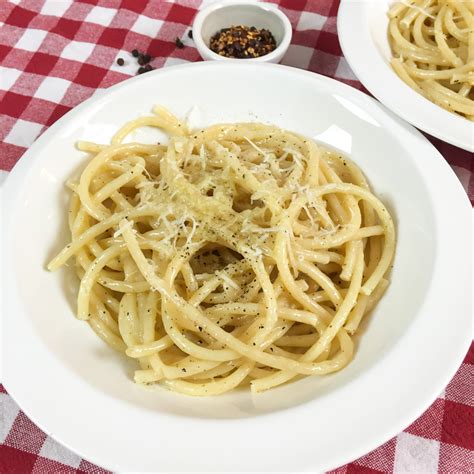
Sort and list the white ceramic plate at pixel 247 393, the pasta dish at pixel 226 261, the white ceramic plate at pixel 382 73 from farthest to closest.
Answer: the white ceramic plate at pixel 382 73 → the pasta dish at pixel 226 261 → the white ceramic plate at pixel 247 393

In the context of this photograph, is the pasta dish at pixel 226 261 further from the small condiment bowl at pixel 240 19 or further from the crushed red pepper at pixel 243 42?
the small condiment bowl at pixel 240 19

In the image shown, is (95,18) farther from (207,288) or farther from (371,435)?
(371,435)

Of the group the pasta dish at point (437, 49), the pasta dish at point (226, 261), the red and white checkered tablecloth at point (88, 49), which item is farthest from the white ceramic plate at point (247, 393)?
the red and white checkered tablecloth at point (88, 49)

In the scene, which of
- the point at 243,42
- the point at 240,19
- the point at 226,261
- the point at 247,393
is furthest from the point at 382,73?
the point at 247,393

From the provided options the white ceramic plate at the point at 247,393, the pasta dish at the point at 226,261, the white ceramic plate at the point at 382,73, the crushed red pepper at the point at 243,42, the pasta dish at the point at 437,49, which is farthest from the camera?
the crushed red pepper at the point at 243,42

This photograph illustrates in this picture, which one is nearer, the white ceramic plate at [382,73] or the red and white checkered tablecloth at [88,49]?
the white ceramic plate at [382,73]

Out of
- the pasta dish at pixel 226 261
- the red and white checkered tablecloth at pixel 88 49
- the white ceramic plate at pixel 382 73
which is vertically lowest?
the red and white checkered tablecloth at pixel 88 49
